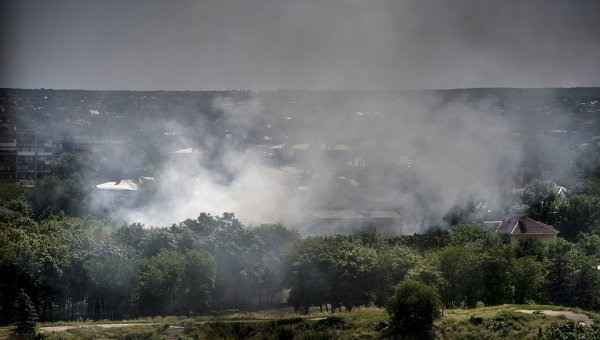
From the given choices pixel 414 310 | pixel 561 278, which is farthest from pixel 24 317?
pixel 561 278

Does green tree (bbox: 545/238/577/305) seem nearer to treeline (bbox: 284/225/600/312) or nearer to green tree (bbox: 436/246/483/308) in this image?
treeline (bbox: 284/225/600/312)

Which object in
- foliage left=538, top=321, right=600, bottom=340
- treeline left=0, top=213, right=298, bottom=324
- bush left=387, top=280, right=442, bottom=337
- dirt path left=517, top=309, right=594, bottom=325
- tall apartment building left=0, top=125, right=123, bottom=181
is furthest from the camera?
tall apartment building left=0, top=125, right=123, bottom=181

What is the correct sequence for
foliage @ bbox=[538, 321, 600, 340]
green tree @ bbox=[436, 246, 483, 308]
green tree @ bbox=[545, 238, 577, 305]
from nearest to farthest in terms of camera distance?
foliage @ bbox=[538, 321, 600, 340] < green tree @ bbox=[436, 246, 483, 308] < green tree @ bbox=[545, 238, 577, 305]

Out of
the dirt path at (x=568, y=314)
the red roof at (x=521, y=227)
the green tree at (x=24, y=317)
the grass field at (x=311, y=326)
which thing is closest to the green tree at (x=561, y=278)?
the grass field at (x=311, y=326)

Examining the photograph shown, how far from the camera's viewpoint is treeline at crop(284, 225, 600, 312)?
45156 mm

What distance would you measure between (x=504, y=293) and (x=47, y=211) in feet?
115

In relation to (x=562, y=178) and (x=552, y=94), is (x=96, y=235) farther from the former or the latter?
(x=552, y=94)

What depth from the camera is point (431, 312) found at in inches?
1588

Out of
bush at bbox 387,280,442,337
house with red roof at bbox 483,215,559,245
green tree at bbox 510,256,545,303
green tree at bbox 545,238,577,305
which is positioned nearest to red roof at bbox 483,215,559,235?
house with red roof at bbox 483,215,559,245

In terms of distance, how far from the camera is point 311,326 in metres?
41.3

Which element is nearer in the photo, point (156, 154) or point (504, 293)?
point (504, 293)

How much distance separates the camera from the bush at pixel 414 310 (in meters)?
40.2

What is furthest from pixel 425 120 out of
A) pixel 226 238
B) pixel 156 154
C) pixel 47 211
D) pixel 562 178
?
pixel 226 238

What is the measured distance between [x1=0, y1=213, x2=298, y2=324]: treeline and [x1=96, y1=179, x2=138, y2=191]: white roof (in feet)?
91.6
